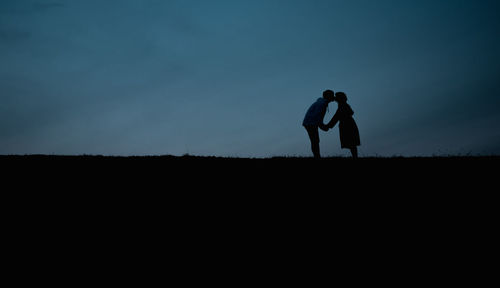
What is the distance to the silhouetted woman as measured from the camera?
11781 mm

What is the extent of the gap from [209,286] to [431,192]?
5.74 metres

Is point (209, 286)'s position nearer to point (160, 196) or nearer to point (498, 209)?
point (160, 196)

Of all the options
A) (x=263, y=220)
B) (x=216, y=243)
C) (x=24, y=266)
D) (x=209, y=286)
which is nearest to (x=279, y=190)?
(x=263, y=220)

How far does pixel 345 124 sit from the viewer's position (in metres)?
11.8

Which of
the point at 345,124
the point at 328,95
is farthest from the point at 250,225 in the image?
the point at 328,95

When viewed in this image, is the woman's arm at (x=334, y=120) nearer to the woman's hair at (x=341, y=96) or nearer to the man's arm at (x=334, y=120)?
the man's arm at (x=334, y=120)

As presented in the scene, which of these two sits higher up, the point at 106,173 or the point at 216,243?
the point at 106,173

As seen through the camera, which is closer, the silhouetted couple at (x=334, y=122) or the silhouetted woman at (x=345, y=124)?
the silhouetted couple at (x=334, y=122)

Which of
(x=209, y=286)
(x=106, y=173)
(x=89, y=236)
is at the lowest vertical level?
(x=209, y=286)

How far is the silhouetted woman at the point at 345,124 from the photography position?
1178 cm

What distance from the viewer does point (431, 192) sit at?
741 centimetres

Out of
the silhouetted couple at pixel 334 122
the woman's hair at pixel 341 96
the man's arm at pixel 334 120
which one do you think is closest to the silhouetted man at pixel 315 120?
the silhouetted couple at pixel 334 122

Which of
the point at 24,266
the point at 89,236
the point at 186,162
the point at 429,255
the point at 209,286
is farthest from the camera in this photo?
the point at 186,162

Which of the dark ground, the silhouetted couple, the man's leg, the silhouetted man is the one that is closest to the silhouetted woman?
the silhouetted couple
